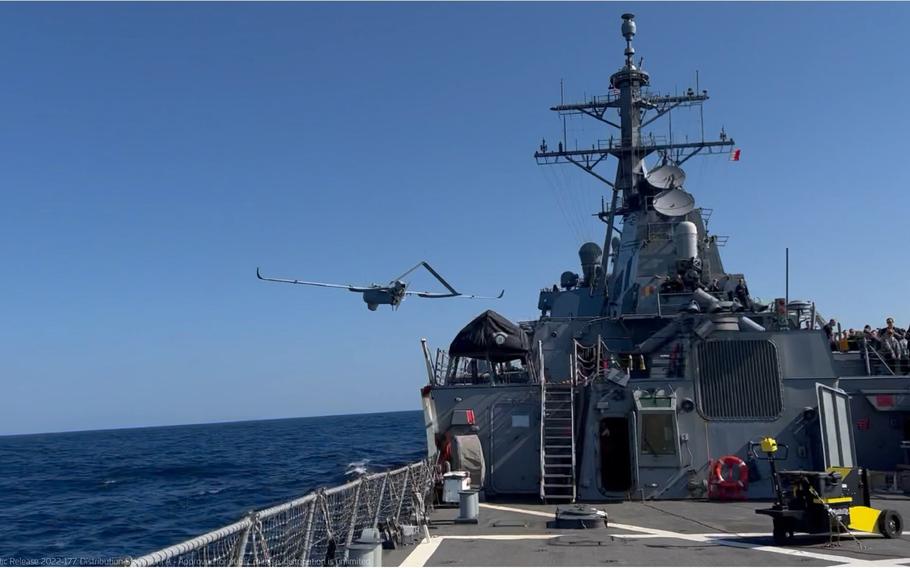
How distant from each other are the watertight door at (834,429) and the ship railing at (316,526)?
5.96 m

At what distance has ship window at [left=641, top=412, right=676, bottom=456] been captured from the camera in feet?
45.3

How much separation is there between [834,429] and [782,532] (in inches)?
97.6

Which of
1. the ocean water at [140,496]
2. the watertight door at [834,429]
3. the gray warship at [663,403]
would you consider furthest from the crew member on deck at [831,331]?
the ocean water at [140,496]

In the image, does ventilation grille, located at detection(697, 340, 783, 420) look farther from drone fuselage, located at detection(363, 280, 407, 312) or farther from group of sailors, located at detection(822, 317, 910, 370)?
drone fuselage, located at detection(363, 280, 407, 312)

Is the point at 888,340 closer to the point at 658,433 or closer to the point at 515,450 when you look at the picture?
the point at 658,433

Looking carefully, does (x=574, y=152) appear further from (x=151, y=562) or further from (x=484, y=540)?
(x=151, y=562)

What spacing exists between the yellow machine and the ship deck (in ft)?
0.63

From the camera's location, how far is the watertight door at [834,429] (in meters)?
10.6

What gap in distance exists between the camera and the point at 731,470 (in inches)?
530

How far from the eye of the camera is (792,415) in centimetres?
1397

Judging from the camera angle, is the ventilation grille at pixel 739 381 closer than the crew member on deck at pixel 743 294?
Yes

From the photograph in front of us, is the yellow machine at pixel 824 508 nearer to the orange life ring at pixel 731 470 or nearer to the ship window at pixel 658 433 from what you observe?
the orange life ring at pixel 731 470

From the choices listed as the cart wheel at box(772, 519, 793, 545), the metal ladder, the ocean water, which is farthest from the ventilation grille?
the ocean water

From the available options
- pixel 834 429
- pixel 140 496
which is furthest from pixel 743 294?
pixel 140 496
